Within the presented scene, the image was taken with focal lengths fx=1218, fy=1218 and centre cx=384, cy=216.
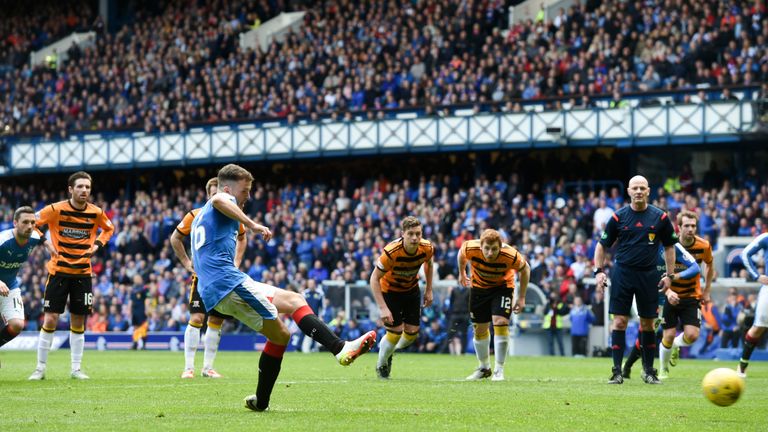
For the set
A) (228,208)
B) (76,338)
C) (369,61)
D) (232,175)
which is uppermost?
(369,61)

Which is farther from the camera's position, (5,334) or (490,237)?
(490,237)

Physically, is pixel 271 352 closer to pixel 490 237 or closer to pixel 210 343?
pixel 490 237

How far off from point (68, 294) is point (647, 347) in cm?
751

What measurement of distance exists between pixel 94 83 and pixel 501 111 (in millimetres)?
20718

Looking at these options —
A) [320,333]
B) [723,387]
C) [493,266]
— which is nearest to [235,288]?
[320,333]

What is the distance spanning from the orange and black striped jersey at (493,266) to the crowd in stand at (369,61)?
1974cm

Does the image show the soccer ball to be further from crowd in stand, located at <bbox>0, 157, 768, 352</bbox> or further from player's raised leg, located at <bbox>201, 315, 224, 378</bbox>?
crowd in stand, located at <bbox>0, 157, 768, 352</bbox>

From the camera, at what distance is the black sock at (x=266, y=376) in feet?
33.6

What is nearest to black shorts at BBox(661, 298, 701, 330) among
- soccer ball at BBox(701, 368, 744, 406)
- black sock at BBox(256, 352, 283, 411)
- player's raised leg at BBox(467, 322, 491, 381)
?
player's raised leg at BBox(467, 322, 491, 381)

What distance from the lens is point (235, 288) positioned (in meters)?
10.1

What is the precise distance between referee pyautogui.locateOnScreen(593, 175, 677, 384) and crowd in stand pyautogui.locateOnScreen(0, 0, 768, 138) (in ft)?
65.3

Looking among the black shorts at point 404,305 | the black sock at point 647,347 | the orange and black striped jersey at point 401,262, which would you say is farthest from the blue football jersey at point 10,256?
the black sock at point 647,347

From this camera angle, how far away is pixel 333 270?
117ft

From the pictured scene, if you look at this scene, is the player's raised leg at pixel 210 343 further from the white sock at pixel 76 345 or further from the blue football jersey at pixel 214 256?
the blue football jersey at pixel 214 256
